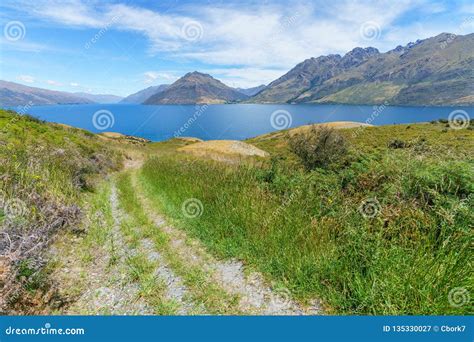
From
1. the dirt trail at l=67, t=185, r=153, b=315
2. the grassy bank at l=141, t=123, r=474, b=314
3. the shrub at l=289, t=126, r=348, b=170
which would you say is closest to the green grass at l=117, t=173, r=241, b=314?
the dirt trail at l=67, t=185, r=153, b=315

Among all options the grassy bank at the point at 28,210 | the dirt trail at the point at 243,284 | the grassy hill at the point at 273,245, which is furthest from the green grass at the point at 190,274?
the grassy bank at the point at 28,210

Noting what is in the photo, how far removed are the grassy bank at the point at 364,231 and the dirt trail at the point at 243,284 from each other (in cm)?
23

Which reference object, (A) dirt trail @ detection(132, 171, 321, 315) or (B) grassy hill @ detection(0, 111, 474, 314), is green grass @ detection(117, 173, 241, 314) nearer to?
(B) grassy hill @ detection(0, 111, 474, 314)

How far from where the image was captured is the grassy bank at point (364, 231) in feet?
14.1

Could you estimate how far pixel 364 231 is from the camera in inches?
211

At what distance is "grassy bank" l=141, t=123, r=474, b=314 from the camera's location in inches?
170

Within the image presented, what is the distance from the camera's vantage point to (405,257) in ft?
15.5

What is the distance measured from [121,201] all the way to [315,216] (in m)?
9.45

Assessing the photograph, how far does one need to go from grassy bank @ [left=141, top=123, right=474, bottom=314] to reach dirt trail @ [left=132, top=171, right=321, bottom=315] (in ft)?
0.76

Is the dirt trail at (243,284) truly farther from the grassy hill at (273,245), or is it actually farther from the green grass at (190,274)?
the green grass at (190,274)

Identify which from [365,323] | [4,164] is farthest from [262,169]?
[4,164]

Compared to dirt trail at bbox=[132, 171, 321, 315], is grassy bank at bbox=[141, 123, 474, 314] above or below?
above

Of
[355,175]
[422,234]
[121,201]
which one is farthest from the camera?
[121,201]

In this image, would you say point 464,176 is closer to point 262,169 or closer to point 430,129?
point 262,169
